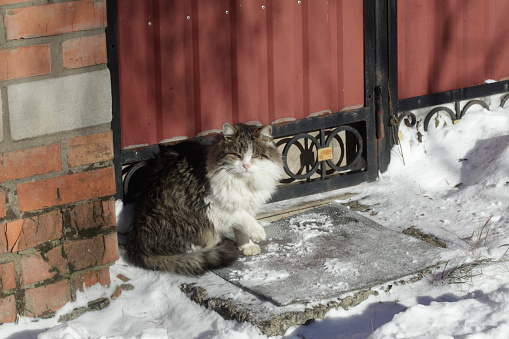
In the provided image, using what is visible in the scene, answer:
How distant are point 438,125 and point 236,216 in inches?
85.6

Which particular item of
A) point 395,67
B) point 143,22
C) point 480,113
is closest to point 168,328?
point 143,22

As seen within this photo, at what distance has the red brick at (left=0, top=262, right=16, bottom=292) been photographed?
397cm

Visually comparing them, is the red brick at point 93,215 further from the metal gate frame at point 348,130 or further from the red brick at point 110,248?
the metal gate frame at point 348,130

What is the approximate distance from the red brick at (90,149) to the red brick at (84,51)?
367 millimetres

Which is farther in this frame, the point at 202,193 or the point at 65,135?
the point at 202,193

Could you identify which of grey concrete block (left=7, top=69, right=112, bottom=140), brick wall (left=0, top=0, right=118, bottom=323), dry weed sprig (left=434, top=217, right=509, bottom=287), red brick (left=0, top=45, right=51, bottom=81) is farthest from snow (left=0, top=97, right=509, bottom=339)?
red brick (left=0, top=45, right=51, bottom=81)

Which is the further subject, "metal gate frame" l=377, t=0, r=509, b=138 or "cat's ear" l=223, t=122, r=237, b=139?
"metal gate frame" l=377, t=0, r=509, b=138

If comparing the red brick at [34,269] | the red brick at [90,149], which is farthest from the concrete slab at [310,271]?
the red brick at [90,149]

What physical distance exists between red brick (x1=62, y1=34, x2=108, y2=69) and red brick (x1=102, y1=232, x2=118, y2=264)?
2.99 feet

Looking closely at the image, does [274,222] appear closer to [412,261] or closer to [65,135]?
[412,261]

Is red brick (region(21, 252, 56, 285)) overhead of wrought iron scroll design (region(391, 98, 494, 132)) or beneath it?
beneath

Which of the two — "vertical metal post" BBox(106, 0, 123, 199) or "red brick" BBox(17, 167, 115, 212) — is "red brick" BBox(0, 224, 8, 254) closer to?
"red brick" BBox(17, 167, 115, 212)

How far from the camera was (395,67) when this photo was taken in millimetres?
5938


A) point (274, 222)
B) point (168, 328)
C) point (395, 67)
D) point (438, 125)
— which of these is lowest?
point (168, 328)
